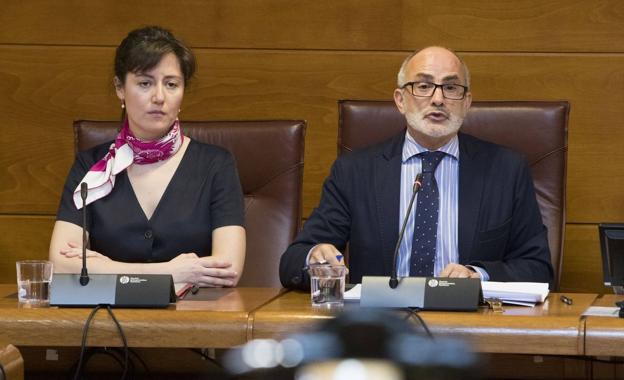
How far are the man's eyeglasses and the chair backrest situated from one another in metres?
0.34

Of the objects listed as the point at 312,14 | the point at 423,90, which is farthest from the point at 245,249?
the point at 312,14

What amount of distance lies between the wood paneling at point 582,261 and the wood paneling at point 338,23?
65 centimetres

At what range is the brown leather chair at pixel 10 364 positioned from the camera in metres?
1.39

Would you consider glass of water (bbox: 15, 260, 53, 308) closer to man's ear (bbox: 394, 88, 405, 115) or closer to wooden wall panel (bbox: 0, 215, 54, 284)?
man's ear (bbox: 394, 88, 405, 115)

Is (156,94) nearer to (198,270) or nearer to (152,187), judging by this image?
(152,187)

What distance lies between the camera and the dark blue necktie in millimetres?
2545

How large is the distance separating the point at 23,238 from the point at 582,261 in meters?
2.05

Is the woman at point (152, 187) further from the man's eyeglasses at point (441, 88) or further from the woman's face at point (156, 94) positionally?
the man's eyeglasses at point (441, 88)

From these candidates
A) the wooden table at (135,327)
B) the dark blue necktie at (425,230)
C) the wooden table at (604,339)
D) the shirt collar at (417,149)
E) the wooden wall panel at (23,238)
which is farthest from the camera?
the wooden wall panel at (23,238)

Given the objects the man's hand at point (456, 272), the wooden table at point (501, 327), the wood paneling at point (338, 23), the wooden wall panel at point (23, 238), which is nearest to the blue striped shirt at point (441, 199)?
the man's hand at point (456, 272)

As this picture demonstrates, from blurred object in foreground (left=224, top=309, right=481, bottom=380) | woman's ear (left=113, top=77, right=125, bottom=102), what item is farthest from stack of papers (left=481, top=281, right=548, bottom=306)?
blurred object in foreground (left=224, top=309, right=481, bottom=380)

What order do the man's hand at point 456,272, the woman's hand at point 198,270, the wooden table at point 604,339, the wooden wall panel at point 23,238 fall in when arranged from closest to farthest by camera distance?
1. the wooden table at point 604,339
2. the man's hand at point 456,272
3. the woman's hand at point 198,270
4. the wooden wall panel at point 23,238

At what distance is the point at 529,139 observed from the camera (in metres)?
2.74

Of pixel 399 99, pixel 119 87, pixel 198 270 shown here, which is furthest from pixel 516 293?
pixel 119 87
